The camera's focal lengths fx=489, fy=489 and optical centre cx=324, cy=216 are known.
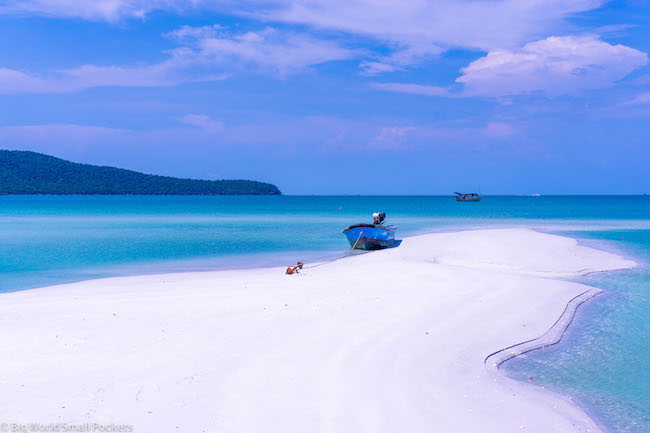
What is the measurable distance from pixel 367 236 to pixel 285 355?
741 inches

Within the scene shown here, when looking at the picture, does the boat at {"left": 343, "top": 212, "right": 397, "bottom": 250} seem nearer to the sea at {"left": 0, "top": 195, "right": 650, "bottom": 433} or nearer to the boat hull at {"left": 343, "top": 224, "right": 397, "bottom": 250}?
the boat hull at {"left": 343, "top": 224, "right": 397, "bottom": 250}

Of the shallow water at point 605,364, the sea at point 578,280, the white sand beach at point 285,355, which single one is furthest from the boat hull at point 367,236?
the shallow water at point 605,364

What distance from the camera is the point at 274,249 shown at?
2802 centimetres

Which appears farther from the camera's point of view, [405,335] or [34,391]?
[405,335]

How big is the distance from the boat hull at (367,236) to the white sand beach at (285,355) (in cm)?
1148

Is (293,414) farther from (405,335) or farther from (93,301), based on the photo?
(93,301)

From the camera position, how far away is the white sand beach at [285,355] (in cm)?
611

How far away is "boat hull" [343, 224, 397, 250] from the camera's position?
26.7 meters

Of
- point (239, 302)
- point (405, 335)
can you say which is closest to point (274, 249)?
point (239, 302)

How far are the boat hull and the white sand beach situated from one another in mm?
11479

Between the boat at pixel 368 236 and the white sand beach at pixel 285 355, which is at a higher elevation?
the boat at pixel 368 236

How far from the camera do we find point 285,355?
323 inches

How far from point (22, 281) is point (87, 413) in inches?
557

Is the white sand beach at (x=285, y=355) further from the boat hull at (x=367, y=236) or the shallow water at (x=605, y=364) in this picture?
the boat hull at (x=367, y=236)
